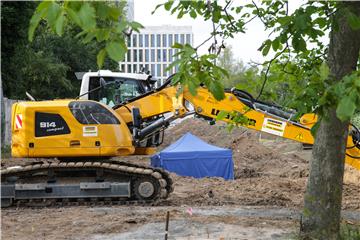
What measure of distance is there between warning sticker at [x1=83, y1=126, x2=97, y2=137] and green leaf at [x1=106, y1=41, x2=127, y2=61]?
801 centimetres

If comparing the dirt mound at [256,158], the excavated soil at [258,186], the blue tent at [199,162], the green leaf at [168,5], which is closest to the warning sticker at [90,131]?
the excavated soil at [258,186]

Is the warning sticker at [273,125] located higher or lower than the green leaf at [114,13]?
lower

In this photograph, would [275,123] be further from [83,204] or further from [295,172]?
[295,172]

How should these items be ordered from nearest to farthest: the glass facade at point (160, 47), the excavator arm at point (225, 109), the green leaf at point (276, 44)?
the glass facade at point (160, 47) < the green leaf at point (276, 44) < the excavator arm at point (225, 109)

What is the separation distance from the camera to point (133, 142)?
11.1m

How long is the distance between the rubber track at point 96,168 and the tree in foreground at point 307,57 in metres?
4.66

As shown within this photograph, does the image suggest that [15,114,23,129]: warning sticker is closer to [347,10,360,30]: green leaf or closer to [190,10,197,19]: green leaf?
[190,10,197,19]: green leaf

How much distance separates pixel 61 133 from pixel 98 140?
72cm

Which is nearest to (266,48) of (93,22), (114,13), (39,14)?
(114,13)

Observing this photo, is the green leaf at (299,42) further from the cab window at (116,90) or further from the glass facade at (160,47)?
the cab window at (116,90)

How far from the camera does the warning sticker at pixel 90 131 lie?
1077 cm

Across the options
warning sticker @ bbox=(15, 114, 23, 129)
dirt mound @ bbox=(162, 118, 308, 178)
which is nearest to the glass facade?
warning sticker @ bbox=(15, 114, 23, 129)

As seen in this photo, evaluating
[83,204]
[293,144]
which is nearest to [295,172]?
[83,204]

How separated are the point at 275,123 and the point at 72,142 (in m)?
3.89
